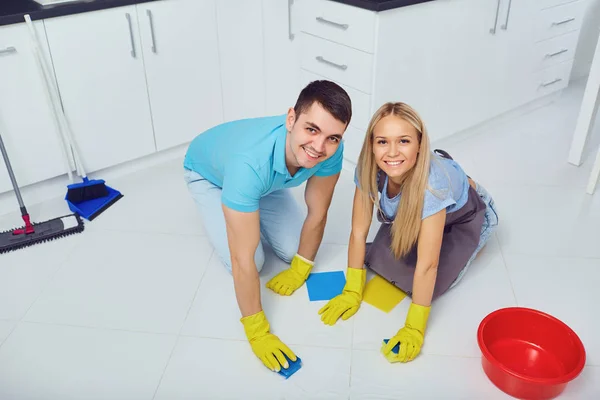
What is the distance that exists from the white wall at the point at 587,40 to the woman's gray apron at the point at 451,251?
7.07 ft

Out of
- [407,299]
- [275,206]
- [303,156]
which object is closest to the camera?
[303,156]

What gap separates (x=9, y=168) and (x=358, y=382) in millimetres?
1439

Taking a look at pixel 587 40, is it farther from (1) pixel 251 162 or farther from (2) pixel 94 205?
(2) pixel 94 205

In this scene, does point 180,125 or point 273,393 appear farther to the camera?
point 180,125

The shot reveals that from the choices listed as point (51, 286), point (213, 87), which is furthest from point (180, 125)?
point (51, 286)

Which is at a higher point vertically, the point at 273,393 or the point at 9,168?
the point at 9,168

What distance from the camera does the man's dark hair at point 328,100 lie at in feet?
4.64

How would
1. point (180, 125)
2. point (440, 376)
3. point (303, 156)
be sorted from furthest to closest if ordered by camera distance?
1. point (180, 125)
2. point (440, 376)
3. point (303, 156)

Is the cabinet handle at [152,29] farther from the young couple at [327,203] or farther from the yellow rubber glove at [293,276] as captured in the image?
the yellow rubber glove at [293,276]

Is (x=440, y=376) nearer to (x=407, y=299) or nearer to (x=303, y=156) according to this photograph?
(x=407, y=299)

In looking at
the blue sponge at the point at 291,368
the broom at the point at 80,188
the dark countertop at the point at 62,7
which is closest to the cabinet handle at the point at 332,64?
the dark countertop at the point at 62,7

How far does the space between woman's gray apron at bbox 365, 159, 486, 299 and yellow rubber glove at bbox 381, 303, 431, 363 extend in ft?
0.60

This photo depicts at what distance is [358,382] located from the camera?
1580mm

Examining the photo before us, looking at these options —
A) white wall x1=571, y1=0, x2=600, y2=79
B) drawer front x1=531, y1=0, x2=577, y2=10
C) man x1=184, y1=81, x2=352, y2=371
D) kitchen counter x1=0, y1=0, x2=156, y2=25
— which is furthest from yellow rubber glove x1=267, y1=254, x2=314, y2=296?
white wall x1=571, y1=0, x2=600, y2=79
